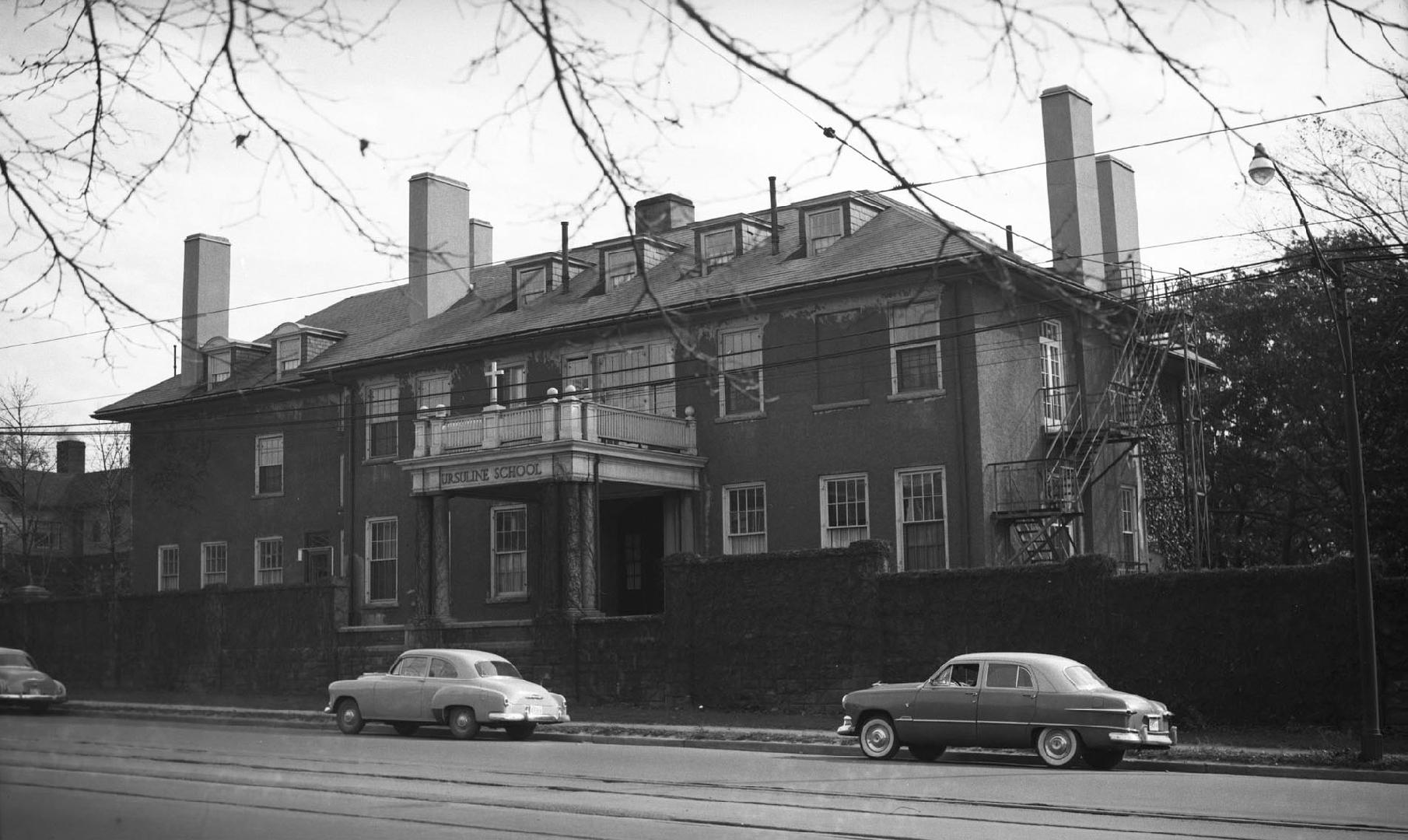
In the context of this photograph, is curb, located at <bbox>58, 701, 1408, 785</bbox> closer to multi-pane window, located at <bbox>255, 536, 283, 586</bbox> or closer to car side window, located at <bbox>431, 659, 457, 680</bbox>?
car side window, located at <bbox>431, 659, 457, 680</bbox>

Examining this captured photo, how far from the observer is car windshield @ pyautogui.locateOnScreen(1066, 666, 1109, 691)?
62.0ft

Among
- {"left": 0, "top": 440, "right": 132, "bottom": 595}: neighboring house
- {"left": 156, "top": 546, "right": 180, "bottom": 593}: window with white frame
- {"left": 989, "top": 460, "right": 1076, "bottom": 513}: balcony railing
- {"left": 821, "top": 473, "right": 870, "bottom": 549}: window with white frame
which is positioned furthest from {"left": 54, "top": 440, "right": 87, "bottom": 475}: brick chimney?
{"left": 989, "top": 460, "right": 1076, "bottom": 513}: balcony railing

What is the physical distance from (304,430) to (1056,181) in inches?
869

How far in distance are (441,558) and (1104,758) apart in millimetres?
18529

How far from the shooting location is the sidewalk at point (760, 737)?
18.5 m

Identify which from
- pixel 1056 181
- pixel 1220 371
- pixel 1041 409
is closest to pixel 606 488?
pixel 1041 409

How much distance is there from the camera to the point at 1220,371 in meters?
40.2

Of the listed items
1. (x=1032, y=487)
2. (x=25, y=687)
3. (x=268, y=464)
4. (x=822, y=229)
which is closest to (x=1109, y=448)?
(x=1032, y=487)

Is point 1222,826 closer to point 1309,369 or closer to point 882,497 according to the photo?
point 882,497

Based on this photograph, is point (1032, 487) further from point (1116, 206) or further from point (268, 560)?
point (268, 560)

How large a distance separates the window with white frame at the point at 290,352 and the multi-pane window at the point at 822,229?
56.3ft

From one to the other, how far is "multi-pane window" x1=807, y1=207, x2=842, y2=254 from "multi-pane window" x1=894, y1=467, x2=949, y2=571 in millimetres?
6018

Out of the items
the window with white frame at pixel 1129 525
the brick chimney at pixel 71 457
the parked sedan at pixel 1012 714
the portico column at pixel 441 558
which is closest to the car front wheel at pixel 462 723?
the parked sedan at pixel 1012 714

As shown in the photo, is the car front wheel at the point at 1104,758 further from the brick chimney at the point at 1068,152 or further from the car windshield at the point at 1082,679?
the brick chimney at the point at 1068,152
